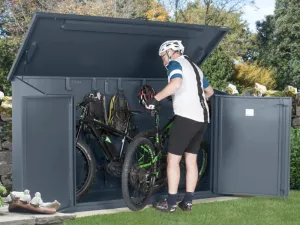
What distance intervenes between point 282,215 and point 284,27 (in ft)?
82.7

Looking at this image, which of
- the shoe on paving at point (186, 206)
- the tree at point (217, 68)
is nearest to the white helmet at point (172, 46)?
the shoe on paving at point (186, 206)

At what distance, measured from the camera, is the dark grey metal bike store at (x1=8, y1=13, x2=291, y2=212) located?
241 inches

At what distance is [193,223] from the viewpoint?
627cm

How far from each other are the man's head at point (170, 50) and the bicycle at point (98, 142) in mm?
805

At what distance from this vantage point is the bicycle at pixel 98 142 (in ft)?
22.6

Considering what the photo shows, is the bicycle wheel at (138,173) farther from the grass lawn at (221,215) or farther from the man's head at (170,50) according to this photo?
the man's head at (170,50)

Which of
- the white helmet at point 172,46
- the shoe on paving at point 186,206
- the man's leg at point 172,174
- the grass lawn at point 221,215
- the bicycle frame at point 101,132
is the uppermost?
the white helmet at point 172,46

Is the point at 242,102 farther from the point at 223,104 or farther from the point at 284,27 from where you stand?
the point at 284,27

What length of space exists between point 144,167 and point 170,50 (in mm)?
1179

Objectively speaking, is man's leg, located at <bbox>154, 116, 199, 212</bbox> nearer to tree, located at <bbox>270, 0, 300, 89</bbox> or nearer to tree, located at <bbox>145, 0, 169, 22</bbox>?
tree, located at <bbox>145, 0, 169, 22</bbox>

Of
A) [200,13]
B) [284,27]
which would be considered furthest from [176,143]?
[284,27]

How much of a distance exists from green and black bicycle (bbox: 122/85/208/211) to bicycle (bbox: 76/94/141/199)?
26 cm

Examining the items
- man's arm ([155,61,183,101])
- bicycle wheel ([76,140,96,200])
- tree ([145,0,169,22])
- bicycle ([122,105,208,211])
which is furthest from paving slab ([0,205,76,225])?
tree ([145,0,169,22])

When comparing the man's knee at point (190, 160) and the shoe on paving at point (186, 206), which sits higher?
the man's knee at point (190, 160)
